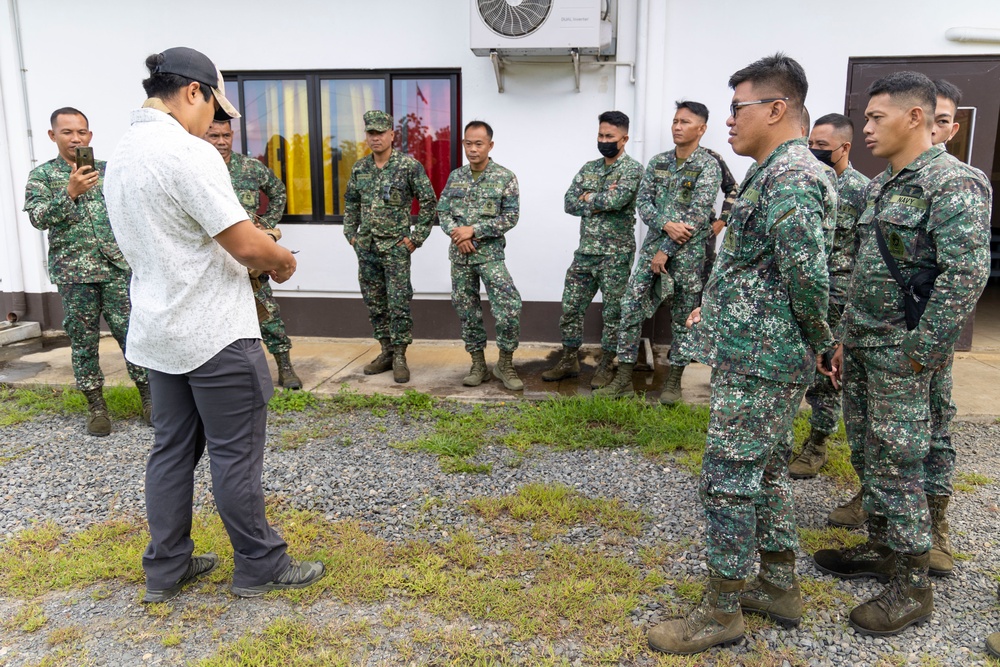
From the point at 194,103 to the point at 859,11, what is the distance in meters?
5.64

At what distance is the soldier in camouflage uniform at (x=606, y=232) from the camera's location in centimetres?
530

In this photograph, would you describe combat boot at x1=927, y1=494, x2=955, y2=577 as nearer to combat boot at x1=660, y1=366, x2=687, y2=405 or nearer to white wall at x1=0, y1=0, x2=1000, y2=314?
combat boot at x1=660, y1=366, x2=687, y2=405

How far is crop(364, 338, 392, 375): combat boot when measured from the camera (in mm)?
5914

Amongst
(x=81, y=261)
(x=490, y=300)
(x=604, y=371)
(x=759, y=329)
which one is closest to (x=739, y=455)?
(x=759, y=329)

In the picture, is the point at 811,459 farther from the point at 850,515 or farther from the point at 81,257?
the point at 81,257

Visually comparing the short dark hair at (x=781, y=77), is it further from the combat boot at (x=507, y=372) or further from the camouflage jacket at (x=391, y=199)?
the camouflage jacket at (x=391, y=199)

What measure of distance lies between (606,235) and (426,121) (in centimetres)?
234

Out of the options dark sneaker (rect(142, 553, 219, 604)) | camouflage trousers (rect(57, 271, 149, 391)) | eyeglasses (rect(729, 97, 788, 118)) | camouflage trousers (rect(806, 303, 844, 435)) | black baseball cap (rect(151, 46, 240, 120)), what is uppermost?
black baseball cap (rect(151, 46, 240, 120))

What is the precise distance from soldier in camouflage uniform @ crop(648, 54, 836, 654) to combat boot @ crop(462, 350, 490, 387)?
10.4 ft

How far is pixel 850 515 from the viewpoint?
3.45 meters

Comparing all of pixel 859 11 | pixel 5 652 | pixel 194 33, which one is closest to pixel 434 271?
pixel 194 33

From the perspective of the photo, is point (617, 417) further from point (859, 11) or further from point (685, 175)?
point (859, 11)

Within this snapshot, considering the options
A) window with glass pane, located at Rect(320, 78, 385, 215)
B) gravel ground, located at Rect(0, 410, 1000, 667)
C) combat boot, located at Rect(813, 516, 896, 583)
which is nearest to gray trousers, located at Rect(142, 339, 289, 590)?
gravel ground, located at Rect(0, 410, 1000, 667)

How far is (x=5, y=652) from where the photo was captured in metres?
2.54
